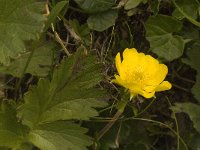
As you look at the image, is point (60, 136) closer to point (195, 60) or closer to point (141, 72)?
point (141, 72)

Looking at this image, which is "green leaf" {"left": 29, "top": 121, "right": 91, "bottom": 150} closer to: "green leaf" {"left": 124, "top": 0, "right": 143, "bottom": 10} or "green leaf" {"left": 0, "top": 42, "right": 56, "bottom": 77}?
"green leaf" {"left": 0, "top": 42, "right": 56, "bottom": 77}

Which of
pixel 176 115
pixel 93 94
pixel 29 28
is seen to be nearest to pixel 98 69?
pixel 93 94

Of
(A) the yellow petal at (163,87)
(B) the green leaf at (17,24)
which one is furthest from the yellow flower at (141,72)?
(B) the green leaf at (17,24)

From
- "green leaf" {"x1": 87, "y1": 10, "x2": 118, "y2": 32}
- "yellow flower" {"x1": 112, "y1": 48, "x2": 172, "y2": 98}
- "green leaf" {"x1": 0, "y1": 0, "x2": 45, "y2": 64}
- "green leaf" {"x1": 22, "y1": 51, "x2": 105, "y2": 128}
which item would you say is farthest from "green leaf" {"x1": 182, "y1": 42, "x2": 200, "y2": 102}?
"green leaf" {"x1": 0, "y1": 0, "x2": 45, "y2": 64}

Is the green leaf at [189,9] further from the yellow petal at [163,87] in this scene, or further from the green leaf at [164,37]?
the yellow petal at [163,87]

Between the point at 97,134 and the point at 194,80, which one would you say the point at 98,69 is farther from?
the point at 194,80

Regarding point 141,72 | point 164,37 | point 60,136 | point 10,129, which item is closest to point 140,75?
point 141,72
